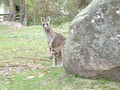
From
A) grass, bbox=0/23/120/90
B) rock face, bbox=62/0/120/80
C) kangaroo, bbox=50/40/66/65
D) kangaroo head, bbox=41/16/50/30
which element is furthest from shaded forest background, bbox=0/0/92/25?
rock face, bbox=62/0/120/80

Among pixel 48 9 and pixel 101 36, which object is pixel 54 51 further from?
pixel 101 36

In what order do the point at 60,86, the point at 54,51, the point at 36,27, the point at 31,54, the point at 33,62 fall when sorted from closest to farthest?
the point at 60,86 → the point at 54,51 → the point at 33,62 → the point at 31,54 → the point at 36,27

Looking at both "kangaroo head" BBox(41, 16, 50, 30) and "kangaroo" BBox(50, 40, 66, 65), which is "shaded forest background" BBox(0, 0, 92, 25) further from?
"kangaroo" BBox(50, 40, 66, 65)

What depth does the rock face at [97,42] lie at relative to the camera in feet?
22.2

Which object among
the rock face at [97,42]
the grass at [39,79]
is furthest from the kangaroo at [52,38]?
the rock face at [97,42]

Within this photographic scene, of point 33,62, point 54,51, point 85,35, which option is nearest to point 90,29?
point 85,35

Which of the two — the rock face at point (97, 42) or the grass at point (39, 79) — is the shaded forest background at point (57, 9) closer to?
the grass at point (39, 79)

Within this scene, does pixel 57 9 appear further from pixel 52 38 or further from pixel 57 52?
pixel 57 52

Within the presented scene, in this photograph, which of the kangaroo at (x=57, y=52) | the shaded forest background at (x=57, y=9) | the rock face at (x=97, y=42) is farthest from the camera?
the shaded forest background at (x=57, y=9)

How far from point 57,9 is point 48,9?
307 mm

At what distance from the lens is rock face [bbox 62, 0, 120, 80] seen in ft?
22.2

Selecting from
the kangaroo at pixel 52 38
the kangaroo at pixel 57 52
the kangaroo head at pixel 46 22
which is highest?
the kangaroo head at pixel 46 22

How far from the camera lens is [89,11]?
7.25 metres

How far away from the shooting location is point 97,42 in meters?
A: 6.95
